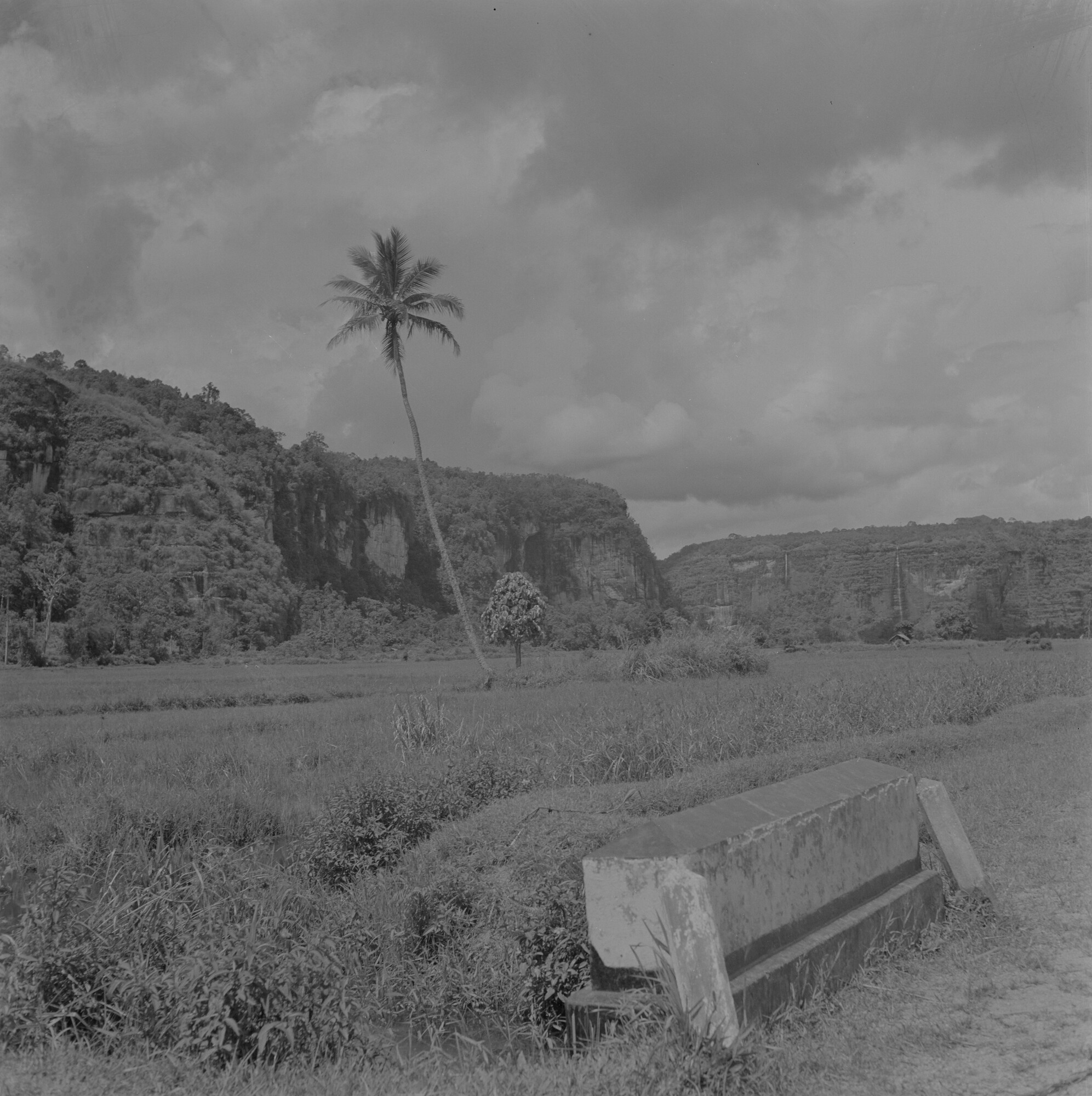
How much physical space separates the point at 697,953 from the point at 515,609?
4576 centimetres

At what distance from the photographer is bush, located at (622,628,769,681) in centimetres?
3133

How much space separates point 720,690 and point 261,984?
17.4 metres

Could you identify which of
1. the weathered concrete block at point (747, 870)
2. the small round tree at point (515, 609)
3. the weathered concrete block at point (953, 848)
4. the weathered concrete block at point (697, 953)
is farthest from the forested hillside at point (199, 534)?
the weathered concrete block at point (697, 953)

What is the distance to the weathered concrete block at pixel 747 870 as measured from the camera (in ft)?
13.1

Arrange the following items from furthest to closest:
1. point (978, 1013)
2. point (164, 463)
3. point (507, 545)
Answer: point (507, 545)
point (164, 463)
point (978, 1013)

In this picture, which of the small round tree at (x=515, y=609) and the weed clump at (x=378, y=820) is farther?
the small round tree at (x=515, y=609)

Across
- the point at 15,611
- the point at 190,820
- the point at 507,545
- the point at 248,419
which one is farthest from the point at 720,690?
the point at 507,545

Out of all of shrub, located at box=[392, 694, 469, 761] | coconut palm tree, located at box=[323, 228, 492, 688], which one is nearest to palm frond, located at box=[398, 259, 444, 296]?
coconut palm tree, located at box=[323, 228, 492, 688]

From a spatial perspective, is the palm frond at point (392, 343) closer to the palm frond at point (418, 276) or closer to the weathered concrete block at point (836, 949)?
the palm frond at point (418, 276)

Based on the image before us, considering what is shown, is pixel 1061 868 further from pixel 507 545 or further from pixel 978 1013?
pixel 507 545

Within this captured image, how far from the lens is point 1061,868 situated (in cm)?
648

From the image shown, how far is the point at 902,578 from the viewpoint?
4902 inches

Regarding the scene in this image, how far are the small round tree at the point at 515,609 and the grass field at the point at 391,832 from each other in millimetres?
26484

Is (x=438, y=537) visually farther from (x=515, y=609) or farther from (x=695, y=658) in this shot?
(x=515, y=609)
